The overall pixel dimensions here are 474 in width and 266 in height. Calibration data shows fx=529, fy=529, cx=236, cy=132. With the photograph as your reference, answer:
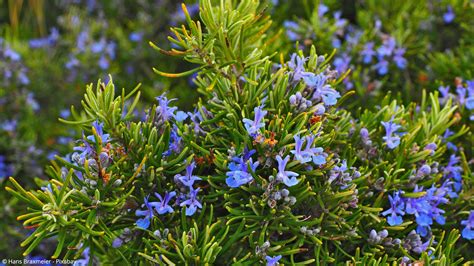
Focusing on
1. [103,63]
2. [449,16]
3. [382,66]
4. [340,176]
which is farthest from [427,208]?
[103,63]

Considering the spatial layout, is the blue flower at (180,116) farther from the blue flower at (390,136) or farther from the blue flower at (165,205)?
the blue flower at (390,136)

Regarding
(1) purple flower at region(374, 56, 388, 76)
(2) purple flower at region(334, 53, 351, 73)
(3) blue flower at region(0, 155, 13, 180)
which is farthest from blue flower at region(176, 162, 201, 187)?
(3) blue flower at region(0, 155, 13, 180)

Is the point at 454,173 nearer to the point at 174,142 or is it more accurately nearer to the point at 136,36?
the point at 174,142

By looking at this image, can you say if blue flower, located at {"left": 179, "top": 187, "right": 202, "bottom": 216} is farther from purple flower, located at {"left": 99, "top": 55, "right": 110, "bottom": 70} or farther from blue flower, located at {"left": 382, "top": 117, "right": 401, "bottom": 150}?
purple flower, located at {"left": 99, "top": 55, "right": 110, "bottom": 70}

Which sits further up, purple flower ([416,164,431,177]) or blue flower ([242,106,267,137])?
blue flower ([242,106,267,137])

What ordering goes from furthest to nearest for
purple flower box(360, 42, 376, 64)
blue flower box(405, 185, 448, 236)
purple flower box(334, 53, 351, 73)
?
purple flower box(360, 42, 376, 64)
purple flower box(334, 53, 351, 73)
blue flower box(405, 185, 448, 236)
